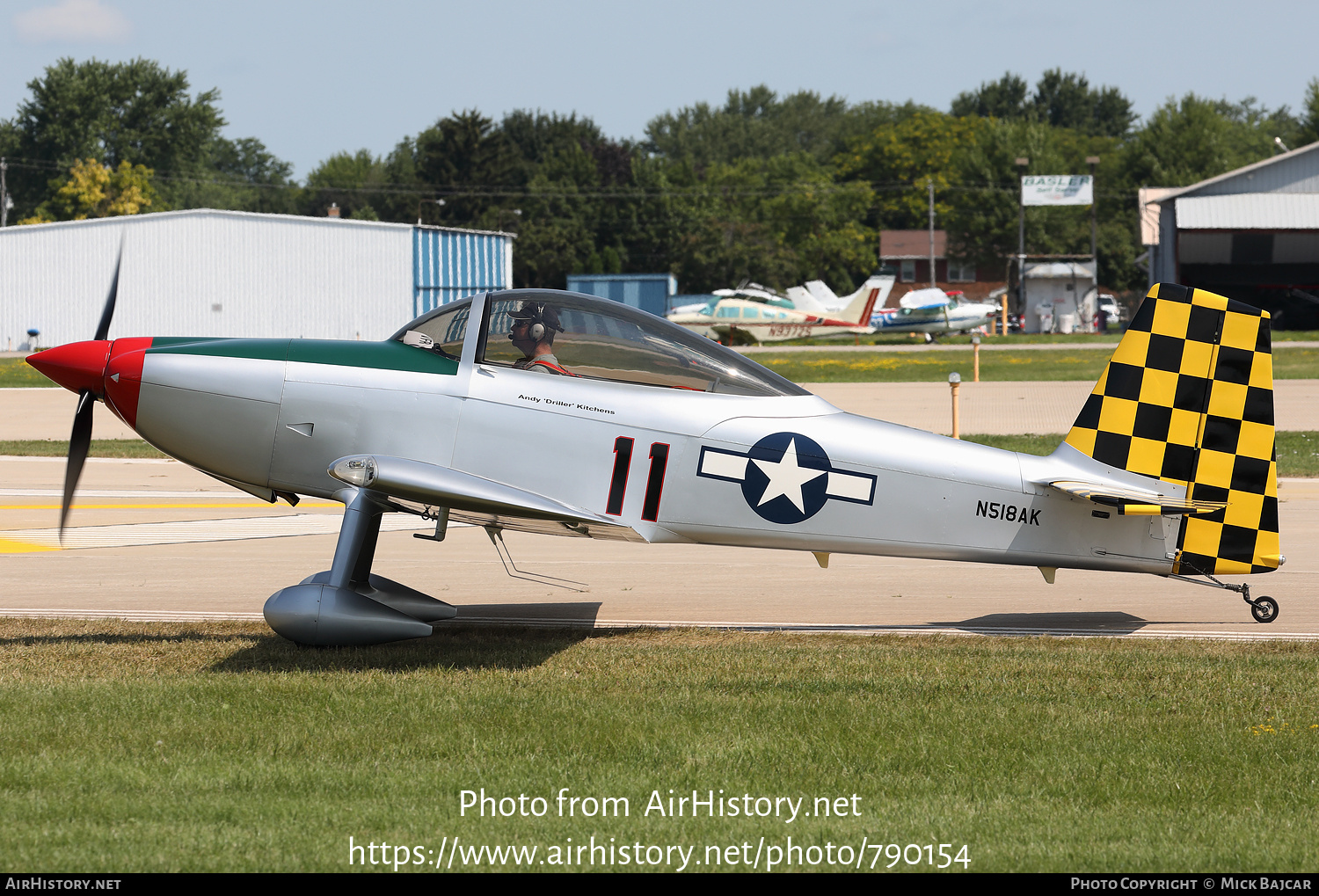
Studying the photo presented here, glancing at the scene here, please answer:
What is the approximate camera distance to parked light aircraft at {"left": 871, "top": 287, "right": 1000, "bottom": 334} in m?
58.9

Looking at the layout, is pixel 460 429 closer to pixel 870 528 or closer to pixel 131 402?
pixel 131 402

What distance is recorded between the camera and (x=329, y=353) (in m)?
7.76

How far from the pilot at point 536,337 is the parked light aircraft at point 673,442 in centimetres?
1

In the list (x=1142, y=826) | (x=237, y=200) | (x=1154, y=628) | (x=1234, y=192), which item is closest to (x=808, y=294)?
(x=1234, y=192)

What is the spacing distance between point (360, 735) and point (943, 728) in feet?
9.66

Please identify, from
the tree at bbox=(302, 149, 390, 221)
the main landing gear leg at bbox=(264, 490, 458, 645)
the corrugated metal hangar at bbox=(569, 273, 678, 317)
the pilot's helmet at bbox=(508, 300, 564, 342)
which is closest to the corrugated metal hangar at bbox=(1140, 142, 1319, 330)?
the corrugated metal hangar at bbox=(569, 273, 678, 317)

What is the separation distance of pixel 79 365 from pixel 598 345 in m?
3.29

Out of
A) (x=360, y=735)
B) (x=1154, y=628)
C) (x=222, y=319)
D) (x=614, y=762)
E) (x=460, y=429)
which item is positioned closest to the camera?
(x=614, y=762)

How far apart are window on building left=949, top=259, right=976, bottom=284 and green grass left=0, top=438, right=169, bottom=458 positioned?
8292 centimetres

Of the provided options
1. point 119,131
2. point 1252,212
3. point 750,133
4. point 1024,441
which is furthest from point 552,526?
point 750,133

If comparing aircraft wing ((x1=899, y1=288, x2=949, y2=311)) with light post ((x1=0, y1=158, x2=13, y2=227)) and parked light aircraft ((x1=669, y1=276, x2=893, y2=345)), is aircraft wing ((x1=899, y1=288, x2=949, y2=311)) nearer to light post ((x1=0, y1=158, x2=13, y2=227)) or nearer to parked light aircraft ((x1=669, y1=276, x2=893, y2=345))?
parked light aircraft ((x1=669, y1=276, x2=893, y2=345))

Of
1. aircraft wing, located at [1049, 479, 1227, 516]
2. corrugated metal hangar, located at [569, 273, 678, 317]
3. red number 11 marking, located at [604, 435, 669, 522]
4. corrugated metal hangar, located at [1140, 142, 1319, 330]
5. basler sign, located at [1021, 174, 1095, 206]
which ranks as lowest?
red number 11 marking, located at [604, 435, 669, 522]

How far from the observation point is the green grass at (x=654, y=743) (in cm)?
482
